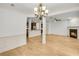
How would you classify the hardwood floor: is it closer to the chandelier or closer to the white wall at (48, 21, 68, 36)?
the white wall at (48, 21, 68, 36)

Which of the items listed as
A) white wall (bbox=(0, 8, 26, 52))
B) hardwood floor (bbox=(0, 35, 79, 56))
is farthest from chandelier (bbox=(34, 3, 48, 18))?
hardwood floor (bbox=(0, 35, 79, 56))

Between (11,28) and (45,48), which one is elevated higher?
(11,28)

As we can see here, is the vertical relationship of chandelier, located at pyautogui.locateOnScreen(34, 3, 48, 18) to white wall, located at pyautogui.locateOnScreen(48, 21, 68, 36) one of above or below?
above

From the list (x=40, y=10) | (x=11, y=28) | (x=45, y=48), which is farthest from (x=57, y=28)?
(x=11, y=28)

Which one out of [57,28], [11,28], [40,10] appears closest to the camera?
[40,10]

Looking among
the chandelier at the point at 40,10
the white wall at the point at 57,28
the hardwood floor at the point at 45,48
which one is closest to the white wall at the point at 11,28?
the hardwood floor at the point at 45,48

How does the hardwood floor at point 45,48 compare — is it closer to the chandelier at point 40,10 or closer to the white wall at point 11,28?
the white wall at point 11,28

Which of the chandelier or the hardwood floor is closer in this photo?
the chandelier

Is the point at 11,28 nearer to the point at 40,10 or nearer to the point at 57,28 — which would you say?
the point at 40,10

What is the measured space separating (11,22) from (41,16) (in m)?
1.25

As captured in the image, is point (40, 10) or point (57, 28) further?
point (57, 28)

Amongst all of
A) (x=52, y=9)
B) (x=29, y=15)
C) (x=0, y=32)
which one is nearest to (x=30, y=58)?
(x=29, y=15)

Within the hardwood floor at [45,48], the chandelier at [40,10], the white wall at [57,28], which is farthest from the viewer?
the white wall at [57,28]

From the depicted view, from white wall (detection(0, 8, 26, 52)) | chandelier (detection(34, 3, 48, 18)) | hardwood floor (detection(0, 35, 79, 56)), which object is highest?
chandelier (detection(34, 3, 48, 18))
